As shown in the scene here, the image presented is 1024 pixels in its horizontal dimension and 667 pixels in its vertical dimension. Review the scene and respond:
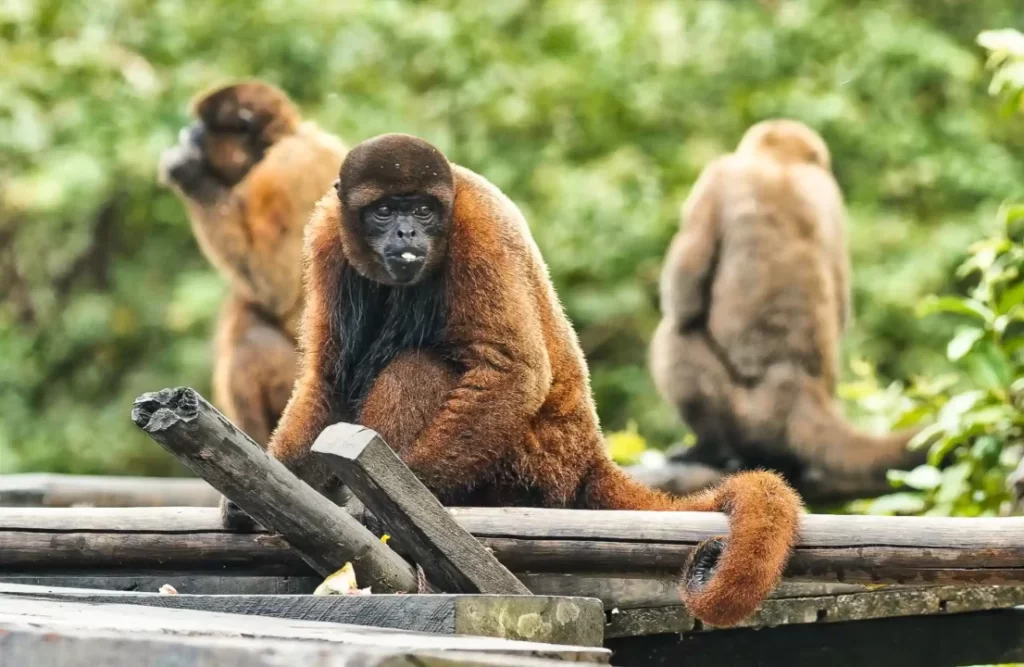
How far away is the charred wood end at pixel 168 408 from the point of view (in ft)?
10.3

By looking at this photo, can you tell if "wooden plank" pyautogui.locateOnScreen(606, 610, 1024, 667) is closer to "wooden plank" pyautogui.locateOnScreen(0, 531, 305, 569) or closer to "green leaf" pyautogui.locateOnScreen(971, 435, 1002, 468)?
"wooden plank" pyautogui.locateOnScreen(0, 531, 305, 569)

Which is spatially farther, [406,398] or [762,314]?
[762,314]

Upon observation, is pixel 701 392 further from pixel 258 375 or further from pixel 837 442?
pixel 258 375

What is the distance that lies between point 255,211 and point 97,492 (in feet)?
6.44

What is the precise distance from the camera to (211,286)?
37.2 ft

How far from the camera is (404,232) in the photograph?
4523mm

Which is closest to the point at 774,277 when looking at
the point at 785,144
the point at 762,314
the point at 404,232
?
the point at 762,314

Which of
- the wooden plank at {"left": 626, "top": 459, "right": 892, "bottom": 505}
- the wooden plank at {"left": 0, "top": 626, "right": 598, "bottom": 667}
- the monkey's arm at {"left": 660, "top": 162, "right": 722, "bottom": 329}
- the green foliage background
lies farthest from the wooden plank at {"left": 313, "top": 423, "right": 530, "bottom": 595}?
the green foliage background

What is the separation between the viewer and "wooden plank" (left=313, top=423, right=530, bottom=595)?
3.34 m

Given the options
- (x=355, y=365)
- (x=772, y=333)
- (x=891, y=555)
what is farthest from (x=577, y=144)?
(x=891, y=555)

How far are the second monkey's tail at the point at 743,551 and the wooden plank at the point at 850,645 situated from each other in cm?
62

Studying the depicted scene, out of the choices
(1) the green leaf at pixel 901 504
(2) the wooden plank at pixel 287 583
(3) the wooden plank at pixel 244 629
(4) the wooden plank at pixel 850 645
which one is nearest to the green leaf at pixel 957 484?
(1) the green leaf at pixel 901 504

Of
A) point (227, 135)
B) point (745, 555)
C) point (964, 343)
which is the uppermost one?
point (227, 135)

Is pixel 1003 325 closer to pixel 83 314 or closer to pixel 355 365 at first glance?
pixel 355 365
